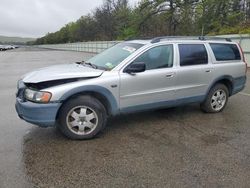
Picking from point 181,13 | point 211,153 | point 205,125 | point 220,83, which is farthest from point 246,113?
point 181,13

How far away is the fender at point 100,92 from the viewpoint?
4.38m

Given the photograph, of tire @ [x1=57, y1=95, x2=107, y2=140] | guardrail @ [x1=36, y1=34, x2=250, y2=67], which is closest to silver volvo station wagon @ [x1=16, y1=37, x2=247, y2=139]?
tire @ [x1=57, y1=95, x2=107, y2=140]

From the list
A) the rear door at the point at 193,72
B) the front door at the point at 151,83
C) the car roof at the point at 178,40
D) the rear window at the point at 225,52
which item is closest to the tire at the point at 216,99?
the rear door at the point at 193,72

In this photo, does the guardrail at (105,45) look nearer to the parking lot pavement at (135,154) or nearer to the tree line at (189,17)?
the tree line at (189,17)

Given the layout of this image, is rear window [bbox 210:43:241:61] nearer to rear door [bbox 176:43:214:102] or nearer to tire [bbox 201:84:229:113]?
rear door [bbox 176:43:214:102]

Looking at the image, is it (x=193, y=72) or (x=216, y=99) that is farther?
(x=216, y=99)

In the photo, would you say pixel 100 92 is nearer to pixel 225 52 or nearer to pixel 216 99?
pixel 216 99

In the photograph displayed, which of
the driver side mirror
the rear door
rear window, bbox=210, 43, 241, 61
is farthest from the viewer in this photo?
rear window, bbox=210, 43, 241, 61

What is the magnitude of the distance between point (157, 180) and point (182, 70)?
2.71 metres

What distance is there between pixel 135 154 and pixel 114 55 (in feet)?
7.00

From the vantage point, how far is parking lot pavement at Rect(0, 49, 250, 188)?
11.1 feet

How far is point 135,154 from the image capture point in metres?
4.07

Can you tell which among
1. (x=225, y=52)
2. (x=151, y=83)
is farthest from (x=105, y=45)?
(x=151, y=83)

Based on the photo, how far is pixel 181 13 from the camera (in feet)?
107
